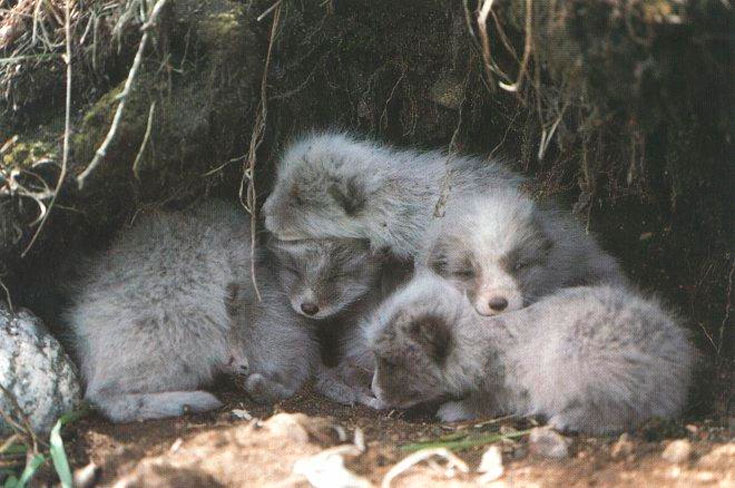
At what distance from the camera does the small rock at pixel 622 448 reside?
3119 mm

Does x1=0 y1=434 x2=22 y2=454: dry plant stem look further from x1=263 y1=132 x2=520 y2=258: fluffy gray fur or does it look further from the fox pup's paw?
x1=263 y1=132 x2=520 y2=258: fluffy gray fur

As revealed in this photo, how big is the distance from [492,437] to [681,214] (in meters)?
1.73

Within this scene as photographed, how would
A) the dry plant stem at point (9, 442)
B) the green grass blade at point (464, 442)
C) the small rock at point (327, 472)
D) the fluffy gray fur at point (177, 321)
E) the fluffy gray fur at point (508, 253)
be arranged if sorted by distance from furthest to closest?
the fluffy gray fur at point (508, 253) < the fluffy gray fur at point (177, 321) < the green grass blade at point (464, 442) < the dry plant stem at point (9, 442) < the small rock at point (327, 472)

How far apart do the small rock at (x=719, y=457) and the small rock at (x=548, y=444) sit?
508mm

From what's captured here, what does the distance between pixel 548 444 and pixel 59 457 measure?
1902mm

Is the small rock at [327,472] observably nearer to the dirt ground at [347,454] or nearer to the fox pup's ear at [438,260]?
the dirt ground at [347,454]

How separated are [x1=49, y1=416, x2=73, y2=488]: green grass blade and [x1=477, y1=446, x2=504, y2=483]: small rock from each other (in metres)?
1.52

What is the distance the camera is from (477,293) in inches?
156

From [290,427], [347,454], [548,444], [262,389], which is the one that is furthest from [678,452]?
[262,389]

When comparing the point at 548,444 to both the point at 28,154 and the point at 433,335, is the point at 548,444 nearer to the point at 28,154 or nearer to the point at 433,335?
the point at 433,335

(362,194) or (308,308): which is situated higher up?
(362,194)

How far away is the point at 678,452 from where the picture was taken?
3.02 m

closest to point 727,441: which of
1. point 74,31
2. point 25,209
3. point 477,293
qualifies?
point 477,293

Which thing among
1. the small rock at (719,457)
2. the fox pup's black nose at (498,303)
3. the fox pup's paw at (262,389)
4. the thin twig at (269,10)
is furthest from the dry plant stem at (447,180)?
the small rock at (719,457)
